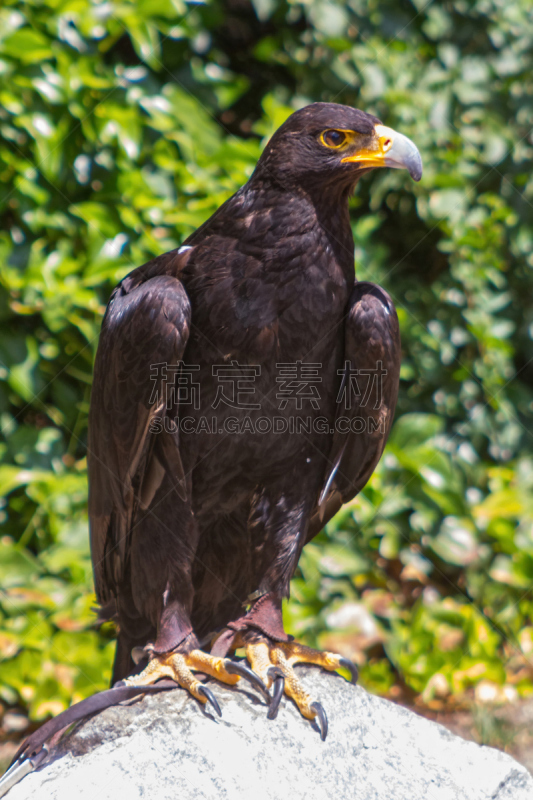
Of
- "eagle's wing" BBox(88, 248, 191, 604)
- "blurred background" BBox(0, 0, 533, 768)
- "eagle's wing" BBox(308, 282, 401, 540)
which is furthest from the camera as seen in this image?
"blurred background" BBox(0, 0, 533, 768)

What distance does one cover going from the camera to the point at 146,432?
1.85 m

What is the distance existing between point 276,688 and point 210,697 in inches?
6.8

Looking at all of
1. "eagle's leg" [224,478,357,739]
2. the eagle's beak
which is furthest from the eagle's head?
"eagle's leg" [224,478,357,739]

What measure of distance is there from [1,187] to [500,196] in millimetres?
2502

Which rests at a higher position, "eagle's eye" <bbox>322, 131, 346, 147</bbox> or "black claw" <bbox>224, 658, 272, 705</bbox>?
"eagle's eye" <bbox>322, 131, 346, 147</bbox>

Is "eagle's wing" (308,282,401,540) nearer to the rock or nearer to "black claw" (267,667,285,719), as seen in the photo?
"black claw" (267,667,285,719)

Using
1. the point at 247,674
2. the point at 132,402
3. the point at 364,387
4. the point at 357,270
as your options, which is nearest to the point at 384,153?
the point at 364,387

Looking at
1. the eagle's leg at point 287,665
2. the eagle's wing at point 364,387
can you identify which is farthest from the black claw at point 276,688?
the eagle's wing at point 364,387

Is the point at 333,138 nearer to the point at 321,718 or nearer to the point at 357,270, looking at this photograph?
the point at 321,718

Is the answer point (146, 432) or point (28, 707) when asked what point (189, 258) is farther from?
point (28, 707)

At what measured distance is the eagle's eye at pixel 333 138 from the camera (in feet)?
5.99

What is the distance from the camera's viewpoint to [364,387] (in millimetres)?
1960

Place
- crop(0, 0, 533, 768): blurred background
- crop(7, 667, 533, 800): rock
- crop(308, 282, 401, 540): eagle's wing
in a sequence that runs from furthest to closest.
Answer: crop(0, 0, 533, 768): blurred background, crop(308, 282, 401, 540): eagle's wing, crop(7, 667, 533, 800): rock

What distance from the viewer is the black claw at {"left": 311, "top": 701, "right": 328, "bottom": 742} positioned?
184 cm
